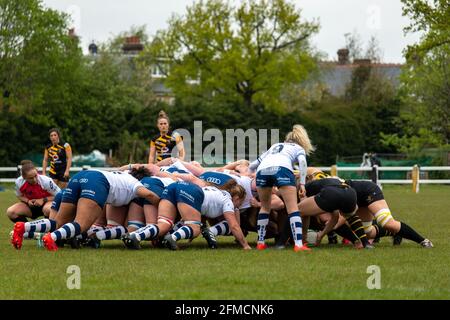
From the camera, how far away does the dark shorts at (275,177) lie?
1248cm

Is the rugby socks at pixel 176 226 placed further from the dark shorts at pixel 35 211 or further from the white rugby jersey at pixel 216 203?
the dark shorts at pixel 35 211

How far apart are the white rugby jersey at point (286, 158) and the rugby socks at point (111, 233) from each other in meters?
2.08

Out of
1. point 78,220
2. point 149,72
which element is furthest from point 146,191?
point 149,72

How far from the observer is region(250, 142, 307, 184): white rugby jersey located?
41.1 feet

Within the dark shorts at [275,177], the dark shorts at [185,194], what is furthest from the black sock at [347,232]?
the dark shorts at [185,194]

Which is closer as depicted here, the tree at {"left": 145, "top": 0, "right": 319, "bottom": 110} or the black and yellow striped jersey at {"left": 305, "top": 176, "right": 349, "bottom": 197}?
the black and yellow striped jersey at {"left": 305, "top": 176, "right": 349, "bottom": 197}

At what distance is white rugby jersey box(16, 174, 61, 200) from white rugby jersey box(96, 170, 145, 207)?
242cm

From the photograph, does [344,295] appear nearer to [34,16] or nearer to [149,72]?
[34,16]

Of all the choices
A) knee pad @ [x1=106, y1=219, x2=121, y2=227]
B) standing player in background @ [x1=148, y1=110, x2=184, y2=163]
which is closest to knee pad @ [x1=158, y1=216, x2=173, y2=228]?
knee pad @ [x1=106, y1=219, x2=121, y2=227]

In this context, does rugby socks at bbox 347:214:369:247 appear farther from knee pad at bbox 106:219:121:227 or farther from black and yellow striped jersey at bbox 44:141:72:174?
black and yellow striped jersey at bbox 44:141:72:174

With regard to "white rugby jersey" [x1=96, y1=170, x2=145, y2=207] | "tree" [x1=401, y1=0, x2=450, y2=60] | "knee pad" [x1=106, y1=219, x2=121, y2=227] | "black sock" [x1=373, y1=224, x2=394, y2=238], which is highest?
"tree" [x1=401, y1=0, x2=450, y2=60]

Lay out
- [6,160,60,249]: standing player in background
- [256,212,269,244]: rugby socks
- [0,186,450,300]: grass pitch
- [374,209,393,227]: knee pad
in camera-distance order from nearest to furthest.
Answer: [0,186,450,300]: grass pitch, [374,209,393,227]: knee pad, [256,212,269,244]: rugby socks, [6,160,60,249]: standing player in background

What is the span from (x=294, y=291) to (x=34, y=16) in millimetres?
47504

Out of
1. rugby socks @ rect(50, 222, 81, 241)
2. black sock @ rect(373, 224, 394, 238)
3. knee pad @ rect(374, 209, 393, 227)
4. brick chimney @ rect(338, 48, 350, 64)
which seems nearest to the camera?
rugby socks @ rect(50, 222, 81, 241)
